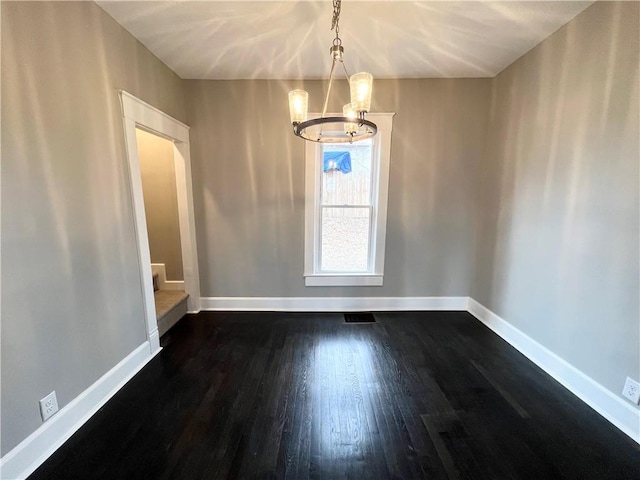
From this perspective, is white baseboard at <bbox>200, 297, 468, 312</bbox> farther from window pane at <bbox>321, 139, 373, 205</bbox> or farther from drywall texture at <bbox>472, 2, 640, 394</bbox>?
window pane at <bbox>321, 139, 373, 205</bbox>

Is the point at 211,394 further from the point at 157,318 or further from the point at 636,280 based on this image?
the point at 636,280

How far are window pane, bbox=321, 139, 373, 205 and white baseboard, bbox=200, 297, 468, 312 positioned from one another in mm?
1212

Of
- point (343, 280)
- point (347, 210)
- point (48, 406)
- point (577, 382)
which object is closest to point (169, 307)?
point (48, 406)

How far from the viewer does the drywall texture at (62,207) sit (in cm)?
129

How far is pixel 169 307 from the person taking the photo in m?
2.81

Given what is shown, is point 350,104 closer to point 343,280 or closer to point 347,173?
point 347,173

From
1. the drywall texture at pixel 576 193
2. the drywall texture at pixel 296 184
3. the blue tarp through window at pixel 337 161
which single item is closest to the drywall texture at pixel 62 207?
the drywall texture at pixel 296 184

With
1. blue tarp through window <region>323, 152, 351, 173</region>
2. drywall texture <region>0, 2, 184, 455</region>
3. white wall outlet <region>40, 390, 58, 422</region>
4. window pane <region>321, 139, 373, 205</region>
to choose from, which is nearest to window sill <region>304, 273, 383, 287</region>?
window pane <region>321, 139, 373, 205</region>

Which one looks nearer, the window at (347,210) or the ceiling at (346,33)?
the ceiling at (346,33)

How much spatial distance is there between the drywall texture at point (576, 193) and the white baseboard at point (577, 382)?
6 centimetres

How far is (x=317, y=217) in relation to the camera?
3.16 metres

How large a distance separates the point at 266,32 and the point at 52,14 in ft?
4.24

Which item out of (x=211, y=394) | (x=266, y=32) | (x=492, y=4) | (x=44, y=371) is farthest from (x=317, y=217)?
(x=44, y=371)

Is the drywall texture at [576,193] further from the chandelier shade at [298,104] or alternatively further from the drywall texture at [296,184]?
the chandelier shade at [298,104]
